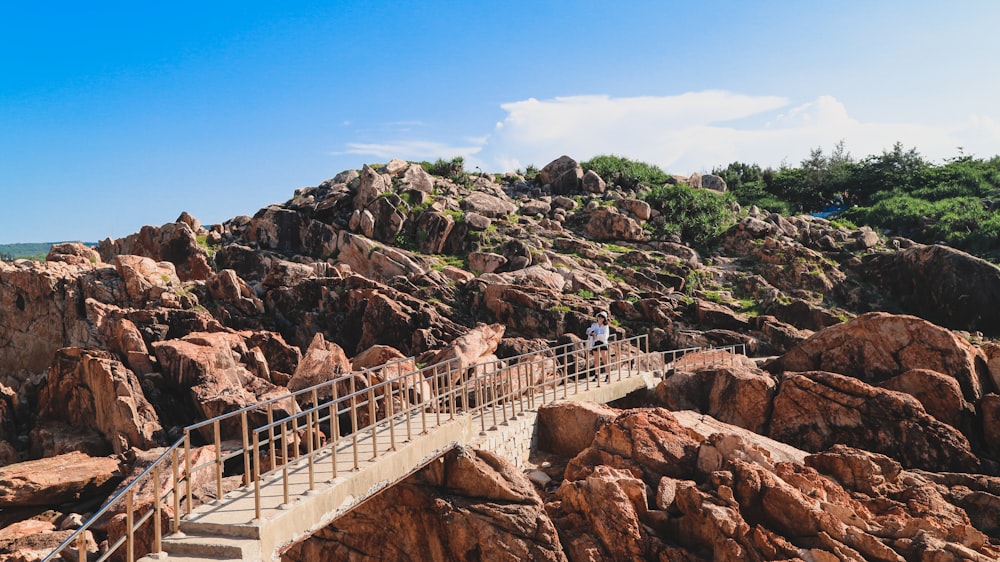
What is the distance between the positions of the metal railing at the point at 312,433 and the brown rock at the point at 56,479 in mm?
1945

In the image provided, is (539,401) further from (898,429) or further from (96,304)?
(96,304)

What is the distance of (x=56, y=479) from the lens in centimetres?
1709

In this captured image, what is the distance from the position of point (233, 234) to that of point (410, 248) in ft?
30.6

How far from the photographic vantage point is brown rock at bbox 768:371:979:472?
635 inches

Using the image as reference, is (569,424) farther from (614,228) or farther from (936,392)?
(614,228)

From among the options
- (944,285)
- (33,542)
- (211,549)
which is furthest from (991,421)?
(33,542)

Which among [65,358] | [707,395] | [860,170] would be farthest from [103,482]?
[860,170]

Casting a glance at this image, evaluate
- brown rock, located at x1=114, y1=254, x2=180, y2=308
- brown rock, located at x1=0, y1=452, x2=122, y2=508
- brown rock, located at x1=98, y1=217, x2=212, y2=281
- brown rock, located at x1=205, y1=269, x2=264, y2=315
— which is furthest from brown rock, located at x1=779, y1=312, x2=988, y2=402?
brown rock, located at x1=98, y1=217, x2=212, y2=281

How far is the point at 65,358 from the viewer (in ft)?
68.7

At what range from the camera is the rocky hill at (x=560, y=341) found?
12297mm

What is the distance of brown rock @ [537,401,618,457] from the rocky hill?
0.29 ft

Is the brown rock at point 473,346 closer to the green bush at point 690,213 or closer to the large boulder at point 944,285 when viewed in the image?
the green bush at point 690,213

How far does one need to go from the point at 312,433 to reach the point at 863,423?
1239 cm

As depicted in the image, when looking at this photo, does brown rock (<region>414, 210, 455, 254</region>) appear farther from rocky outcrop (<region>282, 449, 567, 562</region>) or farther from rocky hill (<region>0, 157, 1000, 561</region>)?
rocky outcrop (<region>282, 449, 567, 562</region>)
